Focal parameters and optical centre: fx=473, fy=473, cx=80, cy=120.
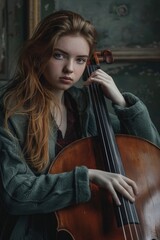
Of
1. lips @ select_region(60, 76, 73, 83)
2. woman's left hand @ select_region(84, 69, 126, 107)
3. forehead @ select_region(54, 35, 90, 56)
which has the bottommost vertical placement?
woman's left hand @ select_region(84, 69, 126, 107)

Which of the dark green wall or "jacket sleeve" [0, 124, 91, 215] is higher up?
the dark green wall

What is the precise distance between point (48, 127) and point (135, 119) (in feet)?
0.91

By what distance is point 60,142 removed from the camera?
1443mm

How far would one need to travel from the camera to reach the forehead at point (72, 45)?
1.34 m

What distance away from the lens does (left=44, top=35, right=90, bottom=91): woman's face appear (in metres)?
1.34

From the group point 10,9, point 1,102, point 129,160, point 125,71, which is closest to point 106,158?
point 129,160

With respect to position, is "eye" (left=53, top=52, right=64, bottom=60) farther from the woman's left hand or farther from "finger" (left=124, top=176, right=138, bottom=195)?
"finger" (left=124, top=176, right=138, bottom=195)

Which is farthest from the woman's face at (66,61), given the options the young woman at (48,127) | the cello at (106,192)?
the cello at (106,192)

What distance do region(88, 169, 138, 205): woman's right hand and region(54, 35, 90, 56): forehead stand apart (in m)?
Result: 0.35

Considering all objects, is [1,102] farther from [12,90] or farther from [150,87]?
[150,87]

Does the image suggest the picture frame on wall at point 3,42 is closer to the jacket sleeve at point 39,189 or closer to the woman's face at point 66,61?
the woman's face at point 66,61

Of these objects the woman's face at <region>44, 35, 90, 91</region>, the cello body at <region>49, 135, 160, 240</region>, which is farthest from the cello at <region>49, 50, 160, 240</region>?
the woman's face at <region>44, 35, 90, 91</region>

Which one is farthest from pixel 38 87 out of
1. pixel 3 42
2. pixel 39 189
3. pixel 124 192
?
pixel 3 42

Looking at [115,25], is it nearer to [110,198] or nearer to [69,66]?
[69,66]
